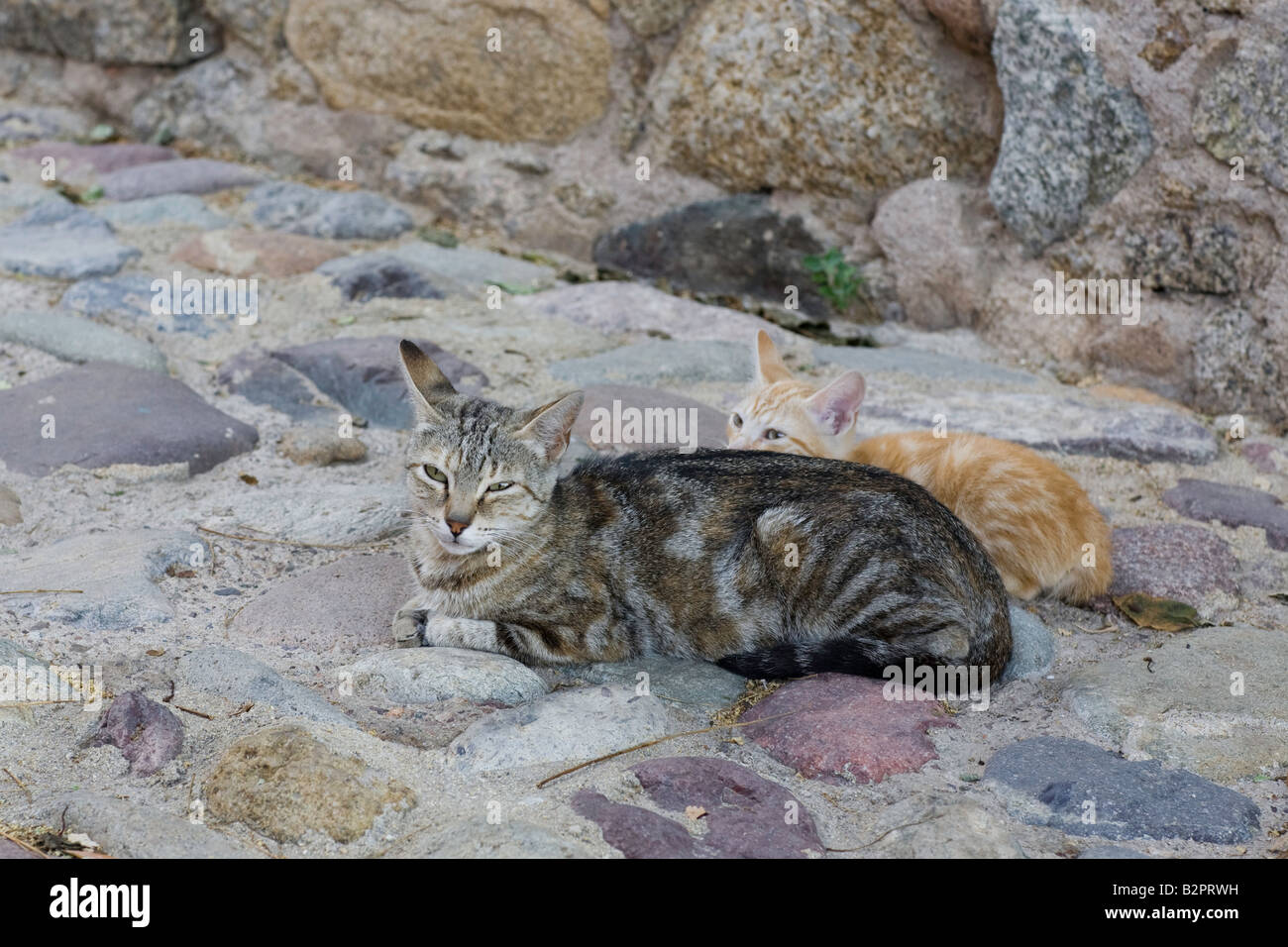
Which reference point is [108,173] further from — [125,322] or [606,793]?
[606,793]

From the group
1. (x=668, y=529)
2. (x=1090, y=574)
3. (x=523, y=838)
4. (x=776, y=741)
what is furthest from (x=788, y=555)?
(x=523, y=838)

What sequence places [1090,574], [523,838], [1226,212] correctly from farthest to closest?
[1226,212] → [1090,574] → [523,838]

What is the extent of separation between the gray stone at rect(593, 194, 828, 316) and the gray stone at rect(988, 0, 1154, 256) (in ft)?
3.91

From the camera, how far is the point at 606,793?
11.2 ft

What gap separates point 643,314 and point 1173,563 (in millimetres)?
3110

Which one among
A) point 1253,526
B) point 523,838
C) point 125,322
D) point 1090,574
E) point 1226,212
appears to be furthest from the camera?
point 125,322

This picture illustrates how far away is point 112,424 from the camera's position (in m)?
5.41

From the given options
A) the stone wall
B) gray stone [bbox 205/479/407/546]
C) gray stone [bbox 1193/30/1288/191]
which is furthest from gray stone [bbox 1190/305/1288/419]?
gray stone [bbox 205/479/407/546]

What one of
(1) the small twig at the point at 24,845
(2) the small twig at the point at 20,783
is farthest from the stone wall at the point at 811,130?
(1) the small twig at the point at 24,845

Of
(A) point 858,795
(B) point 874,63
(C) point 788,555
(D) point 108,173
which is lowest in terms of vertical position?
(A) point 858,795

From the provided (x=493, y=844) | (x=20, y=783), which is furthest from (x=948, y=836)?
(x=20, y=783)

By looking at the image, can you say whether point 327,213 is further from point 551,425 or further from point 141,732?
point 141,732

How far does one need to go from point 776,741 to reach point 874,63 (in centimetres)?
423

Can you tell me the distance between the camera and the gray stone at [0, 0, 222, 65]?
8352 millimetres
